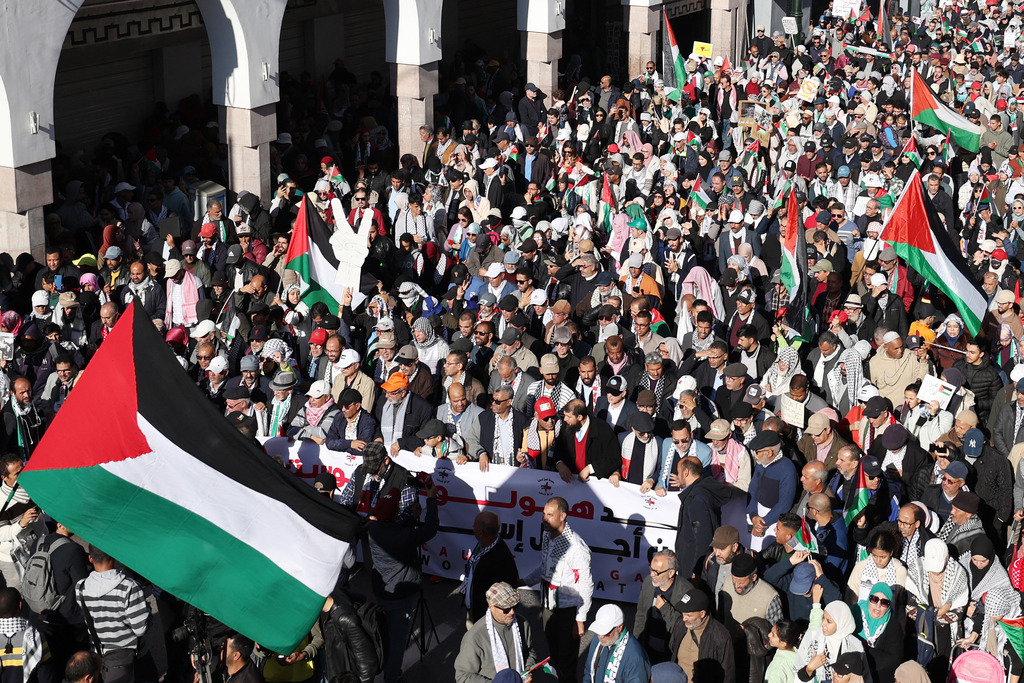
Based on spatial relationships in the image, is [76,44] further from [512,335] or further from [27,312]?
[512,335]

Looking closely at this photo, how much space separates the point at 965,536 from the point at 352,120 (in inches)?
592

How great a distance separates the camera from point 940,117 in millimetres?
17781

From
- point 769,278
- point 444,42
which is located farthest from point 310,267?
point 444,42

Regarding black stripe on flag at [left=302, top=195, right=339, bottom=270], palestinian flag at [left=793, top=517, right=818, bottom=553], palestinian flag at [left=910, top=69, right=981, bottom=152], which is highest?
palestinian flag at [left=910, top=69, right=981, bottom=152]

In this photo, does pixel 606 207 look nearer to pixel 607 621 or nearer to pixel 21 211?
pixel 21 211

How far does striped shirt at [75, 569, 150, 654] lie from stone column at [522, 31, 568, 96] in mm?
17708

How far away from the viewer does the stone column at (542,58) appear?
23.8 meters

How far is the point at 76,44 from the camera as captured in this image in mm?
18125

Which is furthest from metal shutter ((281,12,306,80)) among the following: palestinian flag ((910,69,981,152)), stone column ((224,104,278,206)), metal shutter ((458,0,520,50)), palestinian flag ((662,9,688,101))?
palestinian flag ((910,69,981,152))

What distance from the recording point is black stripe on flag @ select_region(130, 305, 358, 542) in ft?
21.7

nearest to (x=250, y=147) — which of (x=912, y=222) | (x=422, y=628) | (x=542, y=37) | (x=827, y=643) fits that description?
(x=542, y=37)

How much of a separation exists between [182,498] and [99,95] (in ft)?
48.3

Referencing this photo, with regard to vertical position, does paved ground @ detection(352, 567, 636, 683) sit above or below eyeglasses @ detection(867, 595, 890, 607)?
below

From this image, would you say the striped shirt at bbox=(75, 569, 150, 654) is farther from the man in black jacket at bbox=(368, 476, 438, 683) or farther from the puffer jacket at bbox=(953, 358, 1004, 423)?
the puffer jacket at bbox=(953, 358, 1004, 423)
